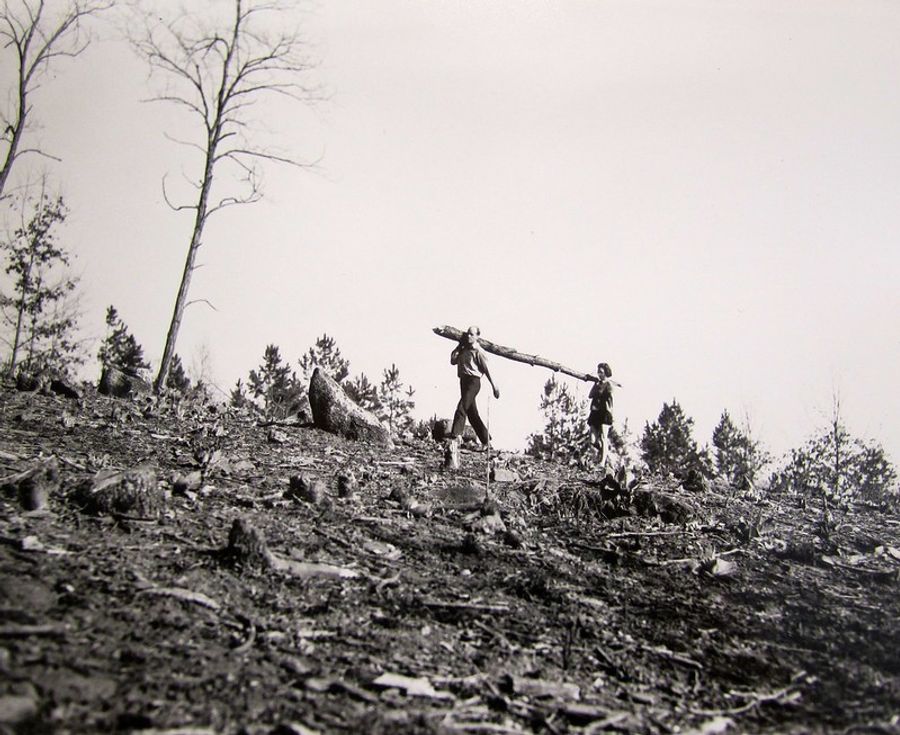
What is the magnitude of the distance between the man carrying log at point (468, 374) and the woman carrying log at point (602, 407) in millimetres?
2446

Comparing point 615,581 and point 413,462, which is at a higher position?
point 413,462

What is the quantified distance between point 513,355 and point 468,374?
2.18m

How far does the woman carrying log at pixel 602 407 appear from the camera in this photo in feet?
35.5

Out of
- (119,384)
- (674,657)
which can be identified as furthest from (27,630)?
(119,384)

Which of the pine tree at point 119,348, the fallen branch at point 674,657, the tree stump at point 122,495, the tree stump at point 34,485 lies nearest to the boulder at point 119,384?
the tree stump at point 34,485

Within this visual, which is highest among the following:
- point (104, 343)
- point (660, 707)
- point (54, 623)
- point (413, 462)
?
point (104, 343)

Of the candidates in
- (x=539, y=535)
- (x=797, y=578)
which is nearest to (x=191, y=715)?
(x=539, y=535)

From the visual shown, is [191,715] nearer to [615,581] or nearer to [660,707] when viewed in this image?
[660,707]

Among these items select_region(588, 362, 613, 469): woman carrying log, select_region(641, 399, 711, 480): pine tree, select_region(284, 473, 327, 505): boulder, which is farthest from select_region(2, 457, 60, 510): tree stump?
select_region(641, 399, 711, 480): pine tree

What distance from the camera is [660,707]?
2.99 metres

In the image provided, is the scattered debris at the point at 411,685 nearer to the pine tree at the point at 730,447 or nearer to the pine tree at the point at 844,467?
the pine tree at the point at 844,467

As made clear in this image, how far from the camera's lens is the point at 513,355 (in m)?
11.4

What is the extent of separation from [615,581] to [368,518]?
2.34 metres

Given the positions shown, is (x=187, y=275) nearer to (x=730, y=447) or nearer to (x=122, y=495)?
(x=122, y=495)
